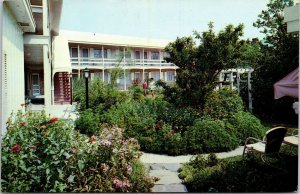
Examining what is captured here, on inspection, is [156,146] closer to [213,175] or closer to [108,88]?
[213,175]

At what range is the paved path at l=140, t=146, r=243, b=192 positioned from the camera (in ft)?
19.3

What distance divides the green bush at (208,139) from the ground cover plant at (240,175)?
1216 millimetres

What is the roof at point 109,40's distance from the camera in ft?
98.0

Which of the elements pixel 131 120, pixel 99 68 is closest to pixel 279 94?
pixel 131 120

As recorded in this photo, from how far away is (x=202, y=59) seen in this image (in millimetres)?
10758

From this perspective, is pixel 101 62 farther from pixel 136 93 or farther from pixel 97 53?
pixel 136 93

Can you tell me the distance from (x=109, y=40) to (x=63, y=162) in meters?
28.3

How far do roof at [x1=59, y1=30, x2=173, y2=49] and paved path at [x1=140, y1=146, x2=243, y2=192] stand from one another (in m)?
22.1

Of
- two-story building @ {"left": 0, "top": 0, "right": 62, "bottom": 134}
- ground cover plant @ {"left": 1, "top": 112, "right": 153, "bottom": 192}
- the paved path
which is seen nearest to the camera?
ground cover plant @ {"left": 1, "top": 112, "right": 153, "bottom": 192}

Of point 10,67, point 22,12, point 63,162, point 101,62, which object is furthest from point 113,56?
point 63,162

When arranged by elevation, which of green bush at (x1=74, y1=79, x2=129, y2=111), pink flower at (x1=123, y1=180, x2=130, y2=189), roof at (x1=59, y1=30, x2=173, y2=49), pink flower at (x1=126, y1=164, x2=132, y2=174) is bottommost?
pink flower at (x1=123, y1=180, x2=130, y2=189)

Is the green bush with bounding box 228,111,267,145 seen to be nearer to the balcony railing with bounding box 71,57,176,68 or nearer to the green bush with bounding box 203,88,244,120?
the green bush with bounding box 203,88,244,120

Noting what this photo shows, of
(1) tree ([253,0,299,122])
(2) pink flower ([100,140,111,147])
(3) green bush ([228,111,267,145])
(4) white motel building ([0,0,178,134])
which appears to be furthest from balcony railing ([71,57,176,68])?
(2) pink flower ([100,140,111,147])

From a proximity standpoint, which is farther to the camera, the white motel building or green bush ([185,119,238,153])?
the white motel building
